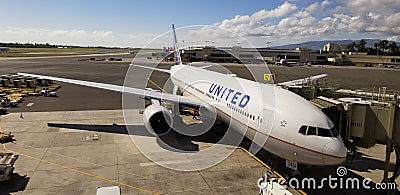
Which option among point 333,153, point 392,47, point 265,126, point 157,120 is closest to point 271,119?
point 265,126

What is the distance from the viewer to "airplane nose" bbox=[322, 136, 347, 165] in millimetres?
11820

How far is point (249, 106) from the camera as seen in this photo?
1552 centimetres

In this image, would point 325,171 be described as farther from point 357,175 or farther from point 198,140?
point 198,140

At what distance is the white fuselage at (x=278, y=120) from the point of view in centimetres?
1219

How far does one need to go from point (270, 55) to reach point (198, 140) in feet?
476

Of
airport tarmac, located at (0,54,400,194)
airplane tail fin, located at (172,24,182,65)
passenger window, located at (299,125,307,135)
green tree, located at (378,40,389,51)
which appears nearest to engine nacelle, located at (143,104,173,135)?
airport tarmac, located at (0,54,400,194)

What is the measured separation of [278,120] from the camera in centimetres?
1353

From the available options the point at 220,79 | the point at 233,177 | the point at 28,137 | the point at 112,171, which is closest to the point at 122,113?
the point at 28,137

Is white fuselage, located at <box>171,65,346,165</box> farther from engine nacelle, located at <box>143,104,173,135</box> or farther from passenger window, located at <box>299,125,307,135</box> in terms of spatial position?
engine nacelle, located at <box>143,104,173,135</box>

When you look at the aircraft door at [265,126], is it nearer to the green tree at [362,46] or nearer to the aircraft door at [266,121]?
the aircraft door at [266,121]

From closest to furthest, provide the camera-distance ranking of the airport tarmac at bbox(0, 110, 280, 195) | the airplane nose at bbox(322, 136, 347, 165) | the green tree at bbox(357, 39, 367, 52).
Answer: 1. the airplane nose at bbox(322, 136, 347, 165)
2. the airport tarmac at bbox(0, 110, 280, 195)
3. the green tree at bbox(357, 39, 367, 52)

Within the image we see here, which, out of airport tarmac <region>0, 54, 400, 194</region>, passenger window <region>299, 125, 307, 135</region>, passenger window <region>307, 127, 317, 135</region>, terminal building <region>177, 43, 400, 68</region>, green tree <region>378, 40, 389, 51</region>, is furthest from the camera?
green tree <region>378, 40, 389, 51</region>

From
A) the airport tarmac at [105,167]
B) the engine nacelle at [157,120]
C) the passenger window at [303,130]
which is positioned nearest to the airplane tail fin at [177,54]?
the airport tarmac at [105,167]

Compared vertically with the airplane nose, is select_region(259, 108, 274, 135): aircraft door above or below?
above
